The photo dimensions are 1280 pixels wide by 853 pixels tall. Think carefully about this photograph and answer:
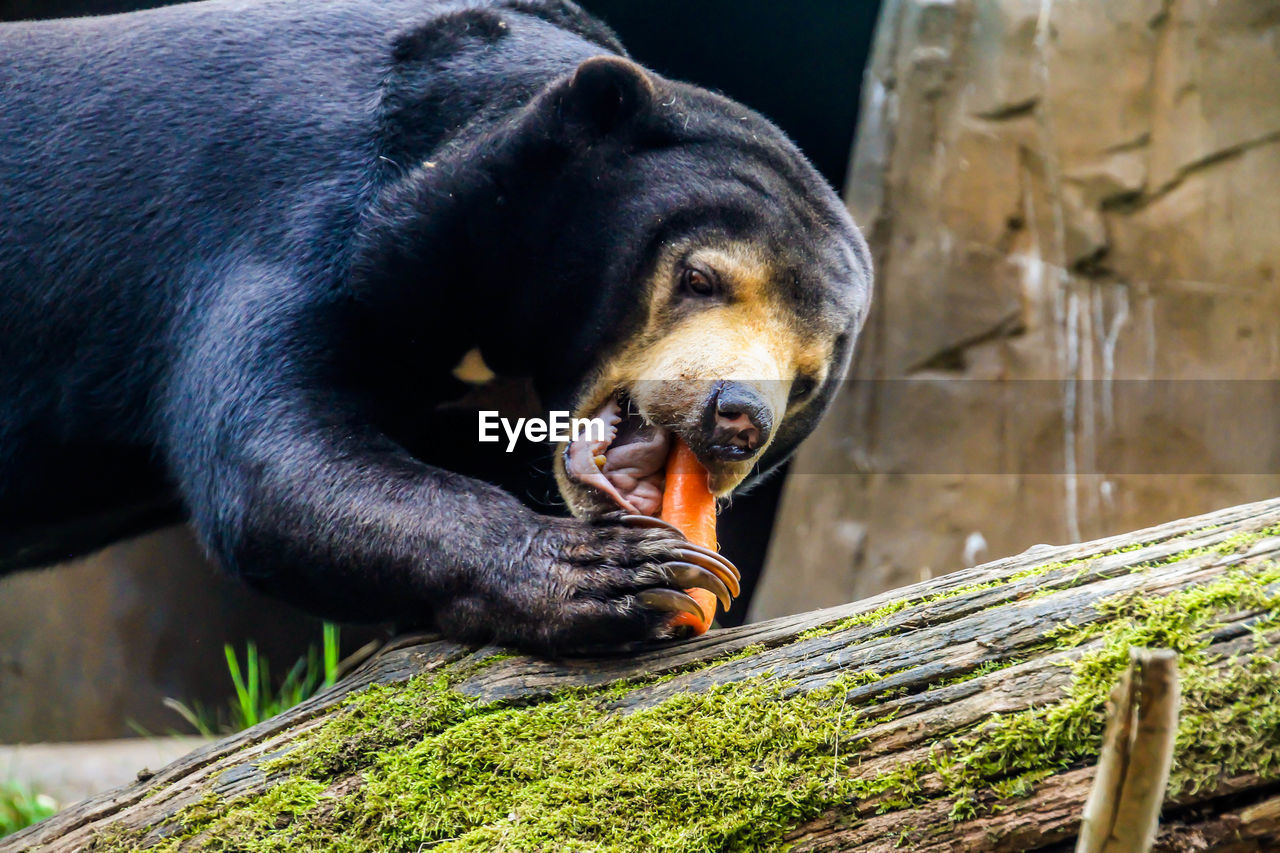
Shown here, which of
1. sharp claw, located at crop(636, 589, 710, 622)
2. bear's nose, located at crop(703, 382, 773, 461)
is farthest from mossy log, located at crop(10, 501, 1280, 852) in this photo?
bear's nose, located at crop(703, 382, 773, 461)

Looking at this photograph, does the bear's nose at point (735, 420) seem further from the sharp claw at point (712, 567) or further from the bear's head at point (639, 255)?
the sharp claw at point (712, 567)

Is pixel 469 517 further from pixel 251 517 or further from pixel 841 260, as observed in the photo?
pixel 841 260

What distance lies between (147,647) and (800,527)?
17.7ft

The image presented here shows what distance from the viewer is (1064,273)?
742 centimetres

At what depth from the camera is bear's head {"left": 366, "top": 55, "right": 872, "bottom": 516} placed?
9.86 ft

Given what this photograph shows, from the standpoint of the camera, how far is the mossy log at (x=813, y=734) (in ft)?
6.06

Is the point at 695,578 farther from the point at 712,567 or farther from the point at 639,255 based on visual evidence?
the point at 639,255

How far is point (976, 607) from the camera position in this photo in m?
2.17

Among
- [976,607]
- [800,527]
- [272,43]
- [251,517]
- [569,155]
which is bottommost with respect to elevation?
[800,527]

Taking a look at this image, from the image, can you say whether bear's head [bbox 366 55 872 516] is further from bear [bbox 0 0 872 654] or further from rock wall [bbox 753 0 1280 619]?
rock wall [bbox 753 0 1280 619]

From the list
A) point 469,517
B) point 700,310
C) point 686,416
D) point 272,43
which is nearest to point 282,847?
point 469,517

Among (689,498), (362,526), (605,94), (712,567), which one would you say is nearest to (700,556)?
(712,567)

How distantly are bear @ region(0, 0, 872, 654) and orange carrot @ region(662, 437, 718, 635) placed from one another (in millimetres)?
49

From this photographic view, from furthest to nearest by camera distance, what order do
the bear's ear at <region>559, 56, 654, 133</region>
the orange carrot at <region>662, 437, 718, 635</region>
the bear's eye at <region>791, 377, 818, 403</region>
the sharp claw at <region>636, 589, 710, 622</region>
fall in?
the bear's eye at <region>791, 377, 818, 403</region>
the bear's ear at <region>559, 56, 654, 133</region>
the orange carrot at <region>662, 437, 718, 635</region>
the sharp claw at <region>636, 589, 710, 622</region>
